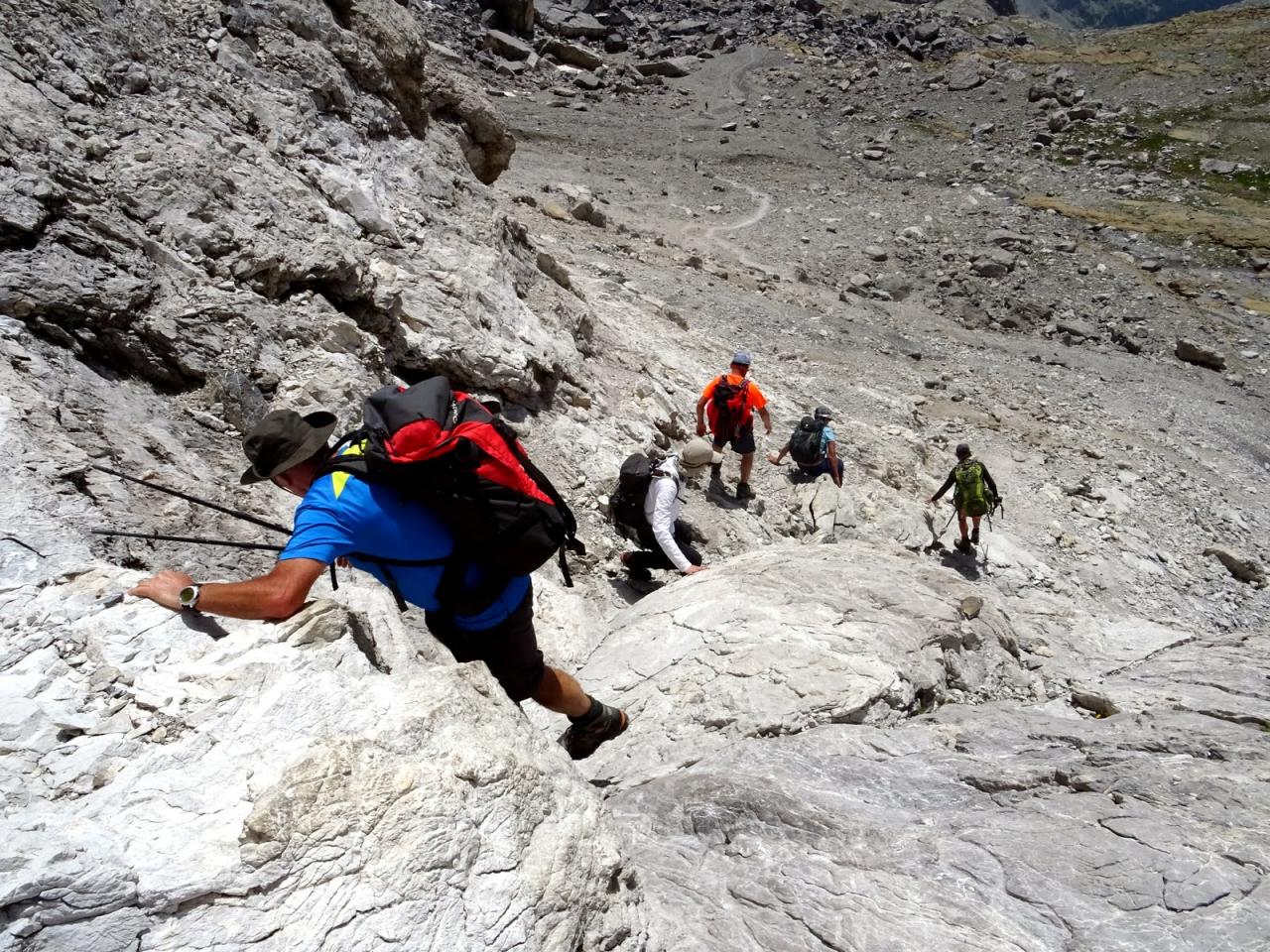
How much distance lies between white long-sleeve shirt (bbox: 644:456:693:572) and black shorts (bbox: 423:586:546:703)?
11.5 ft

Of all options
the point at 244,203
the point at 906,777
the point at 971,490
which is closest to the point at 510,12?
the point at 971,490

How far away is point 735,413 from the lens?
11.3 metres

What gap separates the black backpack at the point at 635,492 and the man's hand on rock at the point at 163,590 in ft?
16.8

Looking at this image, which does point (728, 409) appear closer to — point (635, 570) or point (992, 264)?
point (635, 570)

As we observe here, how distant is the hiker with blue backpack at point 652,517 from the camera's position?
792 centimetres

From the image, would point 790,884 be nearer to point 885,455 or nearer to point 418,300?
point 418,300

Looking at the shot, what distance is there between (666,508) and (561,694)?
3.45m

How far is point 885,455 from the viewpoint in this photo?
50.0 ft

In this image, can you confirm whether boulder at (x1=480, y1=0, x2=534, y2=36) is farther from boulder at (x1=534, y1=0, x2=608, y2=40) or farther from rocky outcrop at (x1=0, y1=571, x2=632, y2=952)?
rocky outcrop at (x1=0, y1=571, x2=632, y2=952)

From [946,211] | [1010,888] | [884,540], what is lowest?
[884,540]

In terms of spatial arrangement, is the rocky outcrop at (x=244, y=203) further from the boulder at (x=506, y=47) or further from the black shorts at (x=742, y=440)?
the boulder at (x=506, y=47)

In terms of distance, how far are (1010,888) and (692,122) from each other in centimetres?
5120

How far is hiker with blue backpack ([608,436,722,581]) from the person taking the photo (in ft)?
26.0

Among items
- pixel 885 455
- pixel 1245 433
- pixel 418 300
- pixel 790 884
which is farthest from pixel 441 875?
pixel 1245 433
